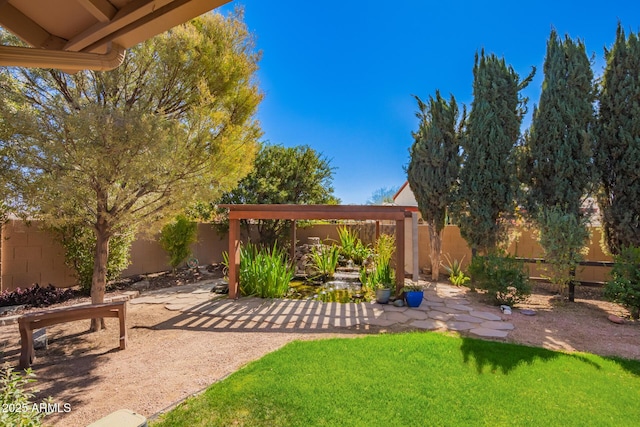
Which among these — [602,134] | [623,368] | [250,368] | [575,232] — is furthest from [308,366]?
[602,134]

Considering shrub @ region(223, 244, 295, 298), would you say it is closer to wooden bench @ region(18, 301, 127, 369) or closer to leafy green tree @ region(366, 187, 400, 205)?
wooden bench @ region(18, 301, 127, 369)

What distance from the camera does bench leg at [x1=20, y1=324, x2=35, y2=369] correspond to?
132 inches

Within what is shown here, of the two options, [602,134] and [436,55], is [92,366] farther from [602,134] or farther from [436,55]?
[436,55]

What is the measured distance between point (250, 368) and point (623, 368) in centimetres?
386

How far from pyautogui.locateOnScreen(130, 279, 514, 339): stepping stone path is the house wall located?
1.93 m

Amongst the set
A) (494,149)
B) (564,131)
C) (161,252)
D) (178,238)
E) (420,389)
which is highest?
(564,131)

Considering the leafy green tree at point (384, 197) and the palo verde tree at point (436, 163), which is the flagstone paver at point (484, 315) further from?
the leafy green tree at point (384, 197)

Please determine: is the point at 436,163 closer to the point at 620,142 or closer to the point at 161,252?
the point at 620,142

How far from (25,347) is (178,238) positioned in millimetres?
5098

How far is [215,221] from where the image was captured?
1075cm

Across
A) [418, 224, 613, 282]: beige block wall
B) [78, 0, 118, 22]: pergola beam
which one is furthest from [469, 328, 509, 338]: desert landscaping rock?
[78, 0, 118, 22]: pergola beam

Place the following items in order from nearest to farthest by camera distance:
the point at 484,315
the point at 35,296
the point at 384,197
A: the point at 484,315 < the point at 35,296 < the point at 384,197

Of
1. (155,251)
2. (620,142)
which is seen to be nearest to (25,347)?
(155,251)

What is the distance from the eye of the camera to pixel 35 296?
570 centimetres
